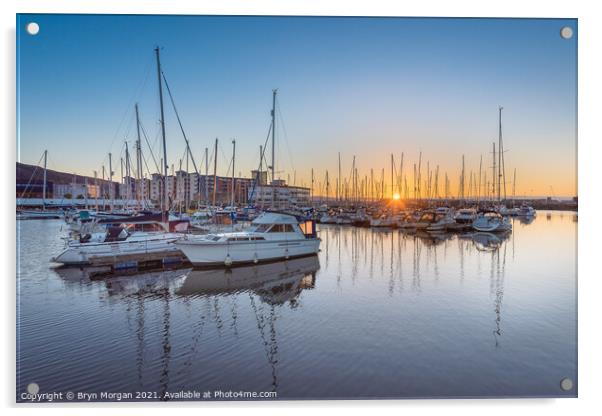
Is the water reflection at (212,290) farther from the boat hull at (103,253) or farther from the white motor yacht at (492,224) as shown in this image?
the white motor yacht at (492,224)

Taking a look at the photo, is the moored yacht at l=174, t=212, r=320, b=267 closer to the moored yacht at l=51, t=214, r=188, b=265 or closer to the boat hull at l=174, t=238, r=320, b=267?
the boat hull at l=174, t=238, r=320, b=267

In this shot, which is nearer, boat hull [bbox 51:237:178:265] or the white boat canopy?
boat hull [bbox 51:237:178:265]

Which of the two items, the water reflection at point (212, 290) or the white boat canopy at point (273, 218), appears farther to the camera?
the white boat canopy at point (273, 218)

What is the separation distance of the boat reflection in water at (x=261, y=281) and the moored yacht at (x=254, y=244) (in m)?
0.40

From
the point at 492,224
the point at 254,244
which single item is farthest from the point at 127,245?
the point at 492,224

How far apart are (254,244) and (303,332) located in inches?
267

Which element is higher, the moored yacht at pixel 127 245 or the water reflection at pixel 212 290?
the moored yacht at pixel 127 245

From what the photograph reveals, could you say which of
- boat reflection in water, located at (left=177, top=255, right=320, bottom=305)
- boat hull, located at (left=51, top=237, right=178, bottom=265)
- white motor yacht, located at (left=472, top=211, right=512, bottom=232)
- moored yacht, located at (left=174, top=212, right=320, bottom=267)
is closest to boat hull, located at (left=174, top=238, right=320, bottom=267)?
moored yacht, located at (left=174, top=212, right=320, bottom=267)

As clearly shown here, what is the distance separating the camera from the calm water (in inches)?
192

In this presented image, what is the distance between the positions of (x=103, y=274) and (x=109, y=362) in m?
7.15

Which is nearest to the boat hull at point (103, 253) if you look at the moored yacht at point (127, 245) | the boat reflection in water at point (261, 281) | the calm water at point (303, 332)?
the moored yacht at point (127, 245)

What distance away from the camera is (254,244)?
13.1 metres

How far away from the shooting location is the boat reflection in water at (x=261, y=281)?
9.40 meters

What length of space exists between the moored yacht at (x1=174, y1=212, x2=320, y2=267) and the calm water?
687 millimetres
